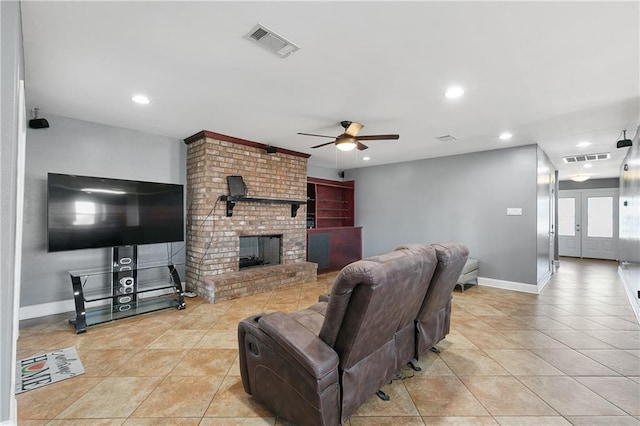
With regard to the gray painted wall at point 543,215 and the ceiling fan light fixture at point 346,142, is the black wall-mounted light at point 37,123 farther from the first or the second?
the gray painted wall at point 543,215

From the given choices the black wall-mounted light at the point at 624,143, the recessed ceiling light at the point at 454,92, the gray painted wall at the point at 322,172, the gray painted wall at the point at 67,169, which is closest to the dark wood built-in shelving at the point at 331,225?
the gray painted wall at the point at 322,172

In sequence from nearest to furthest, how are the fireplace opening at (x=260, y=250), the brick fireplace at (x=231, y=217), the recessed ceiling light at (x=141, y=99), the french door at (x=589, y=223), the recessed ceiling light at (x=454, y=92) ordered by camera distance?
the recessed ceiling light at (x=454, y=92), the recessed ceiling light at (x=141, y=99), the brick fireplace at (x=231, y=217), the fireplace opening at (x=260, y=250), the french door at (x=589, y=223)

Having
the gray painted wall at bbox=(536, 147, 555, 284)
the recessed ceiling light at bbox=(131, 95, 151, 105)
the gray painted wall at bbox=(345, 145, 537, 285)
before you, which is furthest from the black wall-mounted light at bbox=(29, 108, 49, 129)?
the gray painted wall at bbox=(536, 147, 555, 284)

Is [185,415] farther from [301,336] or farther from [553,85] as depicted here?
[553,85]

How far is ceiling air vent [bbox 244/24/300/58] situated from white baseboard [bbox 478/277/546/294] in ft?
16.7

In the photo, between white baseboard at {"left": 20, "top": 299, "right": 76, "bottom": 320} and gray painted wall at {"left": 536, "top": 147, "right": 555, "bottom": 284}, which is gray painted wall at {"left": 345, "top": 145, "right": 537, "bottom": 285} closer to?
gray painted wall at {"left": 536, "top": 147, "right": 555, "bottom": 284}

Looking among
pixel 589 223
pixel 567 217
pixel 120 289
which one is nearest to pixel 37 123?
pixel 120 289

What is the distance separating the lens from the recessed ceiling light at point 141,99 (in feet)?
9.68

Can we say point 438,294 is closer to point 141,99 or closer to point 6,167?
point 6,167

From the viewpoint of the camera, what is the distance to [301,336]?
1585 mm

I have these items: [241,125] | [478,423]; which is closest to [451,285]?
[478,423]

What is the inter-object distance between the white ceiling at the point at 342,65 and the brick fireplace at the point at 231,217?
59 cm

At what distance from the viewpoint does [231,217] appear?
4523 mm

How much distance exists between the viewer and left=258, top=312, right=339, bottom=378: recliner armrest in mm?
1452
